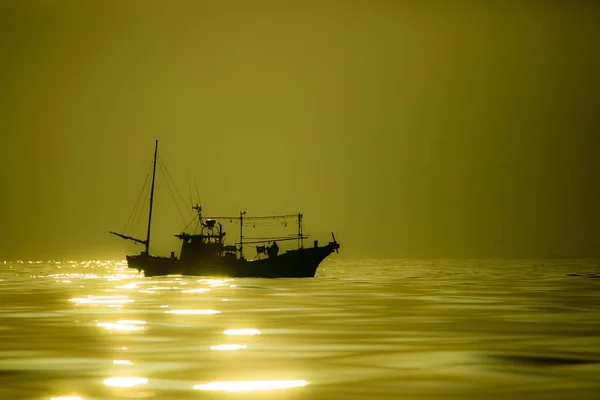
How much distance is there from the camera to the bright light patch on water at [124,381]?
19.7 metres

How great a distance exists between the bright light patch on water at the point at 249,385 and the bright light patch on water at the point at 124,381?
1.40m

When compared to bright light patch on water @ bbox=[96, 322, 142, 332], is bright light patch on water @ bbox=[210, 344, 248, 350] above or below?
below

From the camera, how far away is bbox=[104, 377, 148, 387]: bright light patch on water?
19737 mm

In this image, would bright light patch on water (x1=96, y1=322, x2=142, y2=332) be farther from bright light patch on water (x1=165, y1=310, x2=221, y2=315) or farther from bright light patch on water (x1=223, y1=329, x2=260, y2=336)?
bright light patch on water (x1=165, y1=310, x2=221, y2=315)

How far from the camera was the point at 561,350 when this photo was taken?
2625 cm

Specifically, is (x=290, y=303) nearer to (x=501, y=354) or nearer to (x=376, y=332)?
(x=376, y=332)

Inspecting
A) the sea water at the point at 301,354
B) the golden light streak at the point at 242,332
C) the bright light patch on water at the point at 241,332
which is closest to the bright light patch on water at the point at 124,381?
the sea water at the point at 301,354

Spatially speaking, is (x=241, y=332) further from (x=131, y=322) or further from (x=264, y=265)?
(x=264, y=265)

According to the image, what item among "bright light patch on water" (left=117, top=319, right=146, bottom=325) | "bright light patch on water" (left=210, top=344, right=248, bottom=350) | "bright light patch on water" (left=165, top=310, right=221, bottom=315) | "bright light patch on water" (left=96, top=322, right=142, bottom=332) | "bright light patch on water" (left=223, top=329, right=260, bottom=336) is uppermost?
"bright light patch on water" (left=117, top=319, right=146, bottom=325)

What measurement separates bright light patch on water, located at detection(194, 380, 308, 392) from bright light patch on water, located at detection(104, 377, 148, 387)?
1395 millimetres

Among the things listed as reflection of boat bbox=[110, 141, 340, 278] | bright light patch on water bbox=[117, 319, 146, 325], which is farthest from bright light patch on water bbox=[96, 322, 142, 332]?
reflection of boat bbox=[110, 141, 340, 278]

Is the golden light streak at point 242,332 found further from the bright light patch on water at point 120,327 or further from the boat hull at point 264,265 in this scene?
the boat hull at point 264,265

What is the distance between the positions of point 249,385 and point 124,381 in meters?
2.89

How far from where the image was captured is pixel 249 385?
19844 millimetres
